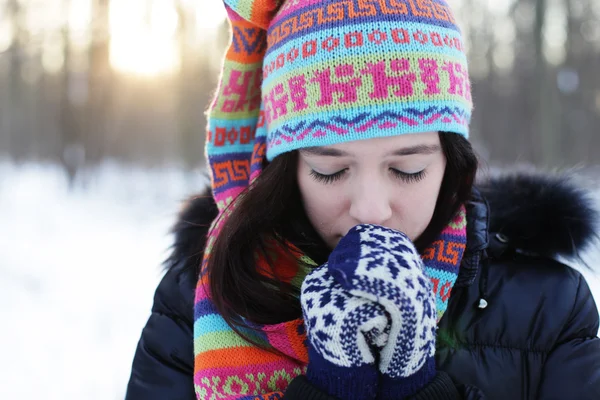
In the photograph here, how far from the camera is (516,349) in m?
1.42

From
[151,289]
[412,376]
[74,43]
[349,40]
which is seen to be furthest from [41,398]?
[74,43]

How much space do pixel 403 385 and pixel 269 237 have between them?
597 millimetres

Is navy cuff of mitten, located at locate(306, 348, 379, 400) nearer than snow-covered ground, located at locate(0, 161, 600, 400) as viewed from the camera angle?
Yes

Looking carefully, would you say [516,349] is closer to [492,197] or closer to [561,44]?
[492,197]

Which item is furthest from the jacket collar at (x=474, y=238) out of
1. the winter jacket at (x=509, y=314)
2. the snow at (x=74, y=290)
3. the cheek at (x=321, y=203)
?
the snow at (x=74, y=290)

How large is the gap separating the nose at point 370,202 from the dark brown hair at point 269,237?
0.84ft

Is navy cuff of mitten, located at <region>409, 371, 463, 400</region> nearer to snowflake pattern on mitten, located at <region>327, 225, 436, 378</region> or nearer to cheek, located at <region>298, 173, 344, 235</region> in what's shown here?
snowflake pattern on mitten, located at <region>327, 225, 436, 378</region>

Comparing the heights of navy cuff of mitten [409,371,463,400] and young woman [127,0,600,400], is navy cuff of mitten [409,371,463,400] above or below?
below

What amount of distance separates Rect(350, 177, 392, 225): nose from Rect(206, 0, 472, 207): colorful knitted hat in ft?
0.39

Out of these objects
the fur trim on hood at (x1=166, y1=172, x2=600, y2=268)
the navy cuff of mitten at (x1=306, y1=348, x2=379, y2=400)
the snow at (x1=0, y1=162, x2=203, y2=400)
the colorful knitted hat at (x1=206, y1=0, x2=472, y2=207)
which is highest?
the colorful knitted hat at (x1=206, y1=0, x2=472, y2=207)

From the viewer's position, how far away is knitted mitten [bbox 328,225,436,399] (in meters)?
1.05

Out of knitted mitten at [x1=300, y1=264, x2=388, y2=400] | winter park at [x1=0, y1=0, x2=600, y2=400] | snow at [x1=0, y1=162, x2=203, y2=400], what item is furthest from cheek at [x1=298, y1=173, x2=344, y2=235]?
snow at [x1=0, y1=162, x2=203, y2=400]

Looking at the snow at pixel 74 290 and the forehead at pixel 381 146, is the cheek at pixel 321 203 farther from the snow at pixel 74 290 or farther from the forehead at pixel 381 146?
the snow at pixel 74 290

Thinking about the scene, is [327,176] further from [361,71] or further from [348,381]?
[348,381]
